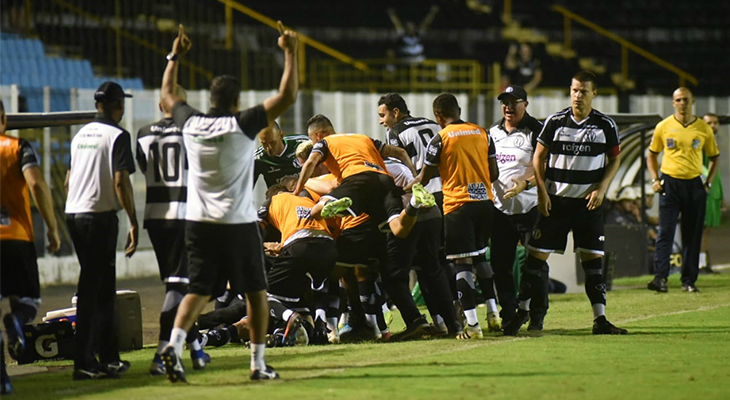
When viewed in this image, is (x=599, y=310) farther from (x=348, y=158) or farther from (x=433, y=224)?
(x=348, y=158)

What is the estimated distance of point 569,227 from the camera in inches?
404

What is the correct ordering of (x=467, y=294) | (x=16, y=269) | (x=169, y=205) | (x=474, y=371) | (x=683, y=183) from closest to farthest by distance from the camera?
(x=16, y=269)
(x=474, y=371)
(x=169, y=205)
(x=467, y=294)
(x=683, y=183)

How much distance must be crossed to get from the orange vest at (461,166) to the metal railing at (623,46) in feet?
74.5

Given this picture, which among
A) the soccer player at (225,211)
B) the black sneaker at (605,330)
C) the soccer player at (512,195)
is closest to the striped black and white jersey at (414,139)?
the soccer player at (512,195)

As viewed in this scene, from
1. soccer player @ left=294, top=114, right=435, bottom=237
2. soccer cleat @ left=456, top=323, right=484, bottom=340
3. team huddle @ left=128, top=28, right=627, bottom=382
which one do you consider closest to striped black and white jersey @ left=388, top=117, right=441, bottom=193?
team huddle @ left=128, top=28, right=627, bottom=382

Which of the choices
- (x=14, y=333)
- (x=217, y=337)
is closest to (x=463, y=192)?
(x=217, y=337)

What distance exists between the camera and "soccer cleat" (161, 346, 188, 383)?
7.48 m

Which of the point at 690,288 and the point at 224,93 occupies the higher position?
the point at 224,93

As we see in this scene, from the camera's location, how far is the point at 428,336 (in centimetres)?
1027

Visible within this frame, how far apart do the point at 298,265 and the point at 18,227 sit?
2.82 metres

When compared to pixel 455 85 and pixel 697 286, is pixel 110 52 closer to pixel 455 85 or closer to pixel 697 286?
pixel 455 85

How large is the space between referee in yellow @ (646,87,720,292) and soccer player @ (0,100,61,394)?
26.7 feet

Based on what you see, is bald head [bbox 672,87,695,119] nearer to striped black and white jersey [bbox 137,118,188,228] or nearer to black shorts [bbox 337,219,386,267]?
black shorts [bbox 337,219,386,267]

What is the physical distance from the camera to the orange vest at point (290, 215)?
33.7 ft
